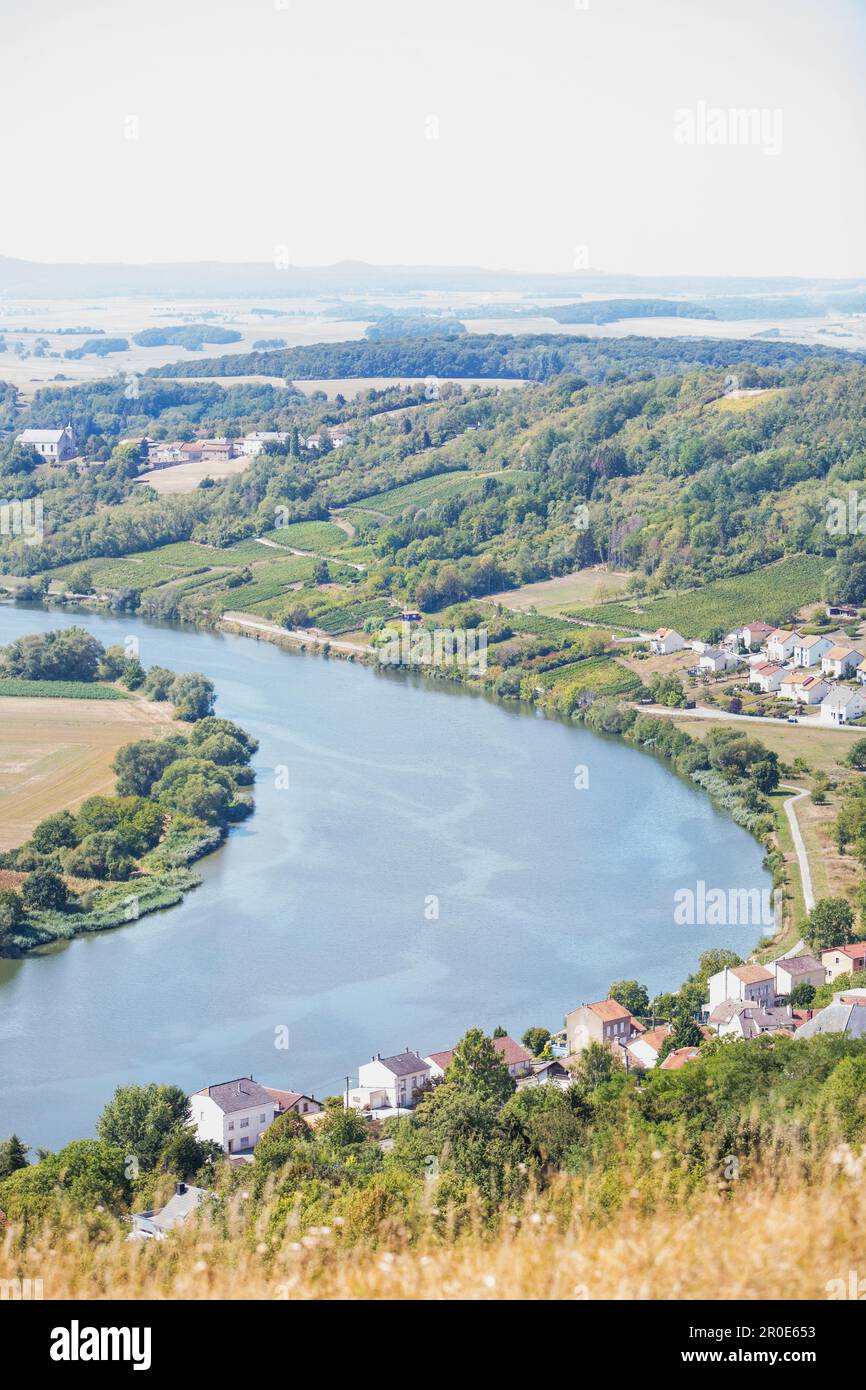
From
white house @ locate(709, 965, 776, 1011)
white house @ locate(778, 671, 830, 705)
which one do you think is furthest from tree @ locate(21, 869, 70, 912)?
white house @ locate(778, 671, 830, 705)

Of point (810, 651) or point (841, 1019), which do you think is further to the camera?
point (810, 651)

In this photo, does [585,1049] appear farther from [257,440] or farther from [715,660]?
[257,440]

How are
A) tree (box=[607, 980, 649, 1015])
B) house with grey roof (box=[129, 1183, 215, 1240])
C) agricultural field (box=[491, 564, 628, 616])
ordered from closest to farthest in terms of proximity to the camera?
house with grey roof (box=[129, 1183, 215, 1240]) → tree (box=[607, 980, 649, 1015]) → agricultural field (box=[491, 564, 628, 616])

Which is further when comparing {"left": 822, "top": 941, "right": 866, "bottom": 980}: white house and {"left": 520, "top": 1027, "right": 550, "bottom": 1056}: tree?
{"left": 822, "top": 941, "right": 866, "bottom": 980}: white house

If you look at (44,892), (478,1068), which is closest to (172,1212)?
(478,1068)

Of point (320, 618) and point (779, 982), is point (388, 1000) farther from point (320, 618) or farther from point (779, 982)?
point (320, 618)

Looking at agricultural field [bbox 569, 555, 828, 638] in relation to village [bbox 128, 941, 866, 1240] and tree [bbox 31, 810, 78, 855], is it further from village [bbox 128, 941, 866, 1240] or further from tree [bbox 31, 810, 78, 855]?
village [bbox 128, 941, 866, 1240]

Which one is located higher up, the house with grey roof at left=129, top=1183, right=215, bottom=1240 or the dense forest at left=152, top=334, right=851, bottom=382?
the dense forest at left=152, top=334, right=851, bottom=382
